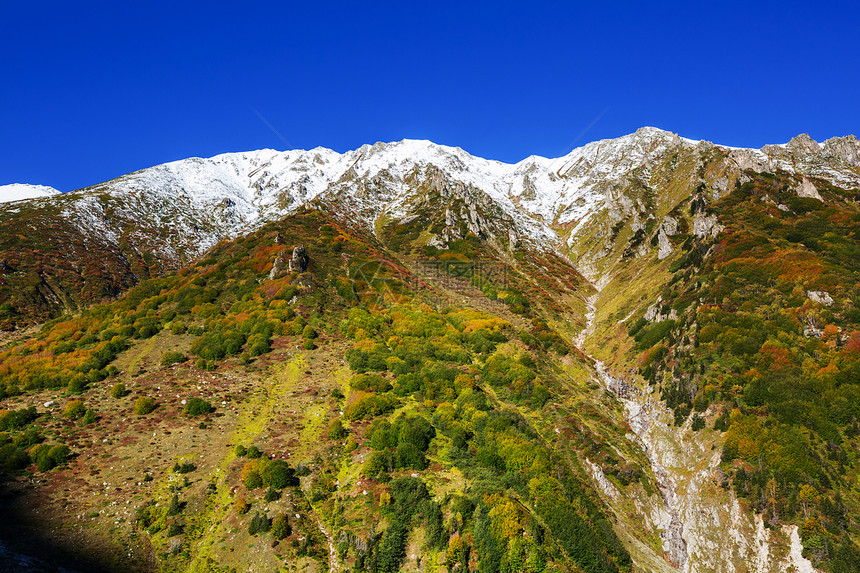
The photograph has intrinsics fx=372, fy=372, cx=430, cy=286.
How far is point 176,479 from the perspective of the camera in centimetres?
2672

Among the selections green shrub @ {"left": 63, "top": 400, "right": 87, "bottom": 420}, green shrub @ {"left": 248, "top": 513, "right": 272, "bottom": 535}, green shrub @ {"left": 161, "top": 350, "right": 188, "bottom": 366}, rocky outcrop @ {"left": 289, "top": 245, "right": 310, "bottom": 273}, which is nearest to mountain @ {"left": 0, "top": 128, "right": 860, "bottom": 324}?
rocky outcrop @ {"left": 289, "top": 245, "right": 310, "bottom": 273}

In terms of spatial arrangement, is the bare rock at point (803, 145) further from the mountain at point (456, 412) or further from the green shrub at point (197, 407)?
the green shrub at point (197, 407)

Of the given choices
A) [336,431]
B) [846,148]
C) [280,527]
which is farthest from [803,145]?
[280,527]

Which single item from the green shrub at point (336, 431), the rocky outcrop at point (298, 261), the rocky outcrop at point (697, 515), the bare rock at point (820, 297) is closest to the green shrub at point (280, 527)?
Answer: the green shrub at point (336, 431)

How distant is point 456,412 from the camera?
37.5 meters

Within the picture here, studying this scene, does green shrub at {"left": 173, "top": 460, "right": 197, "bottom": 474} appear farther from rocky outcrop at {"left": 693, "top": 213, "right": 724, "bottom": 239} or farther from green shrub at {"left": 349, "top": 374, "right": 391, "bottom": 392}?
rocky outcrop at {"left": 693, "top": 213, "right": 724, "bottom": 239}

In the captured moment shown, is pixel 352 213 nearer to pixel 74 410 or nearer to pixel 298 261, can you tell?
pixel 298 261

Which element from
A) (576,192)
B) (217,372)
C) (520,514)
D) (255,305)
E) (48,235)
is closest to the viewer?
(520,514)

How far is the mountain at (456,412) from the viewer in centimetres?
2448

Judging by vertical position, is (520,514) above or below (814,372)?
below

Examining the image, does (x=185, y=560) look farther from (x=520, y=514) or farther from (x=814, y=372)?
(x=814, y=372)

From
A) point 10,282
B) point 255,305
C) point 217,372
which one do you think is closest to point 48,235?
point 10,282

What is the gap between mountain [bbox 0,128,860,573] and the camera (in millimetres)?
24484

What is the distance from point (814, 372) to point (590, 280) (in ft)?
253
